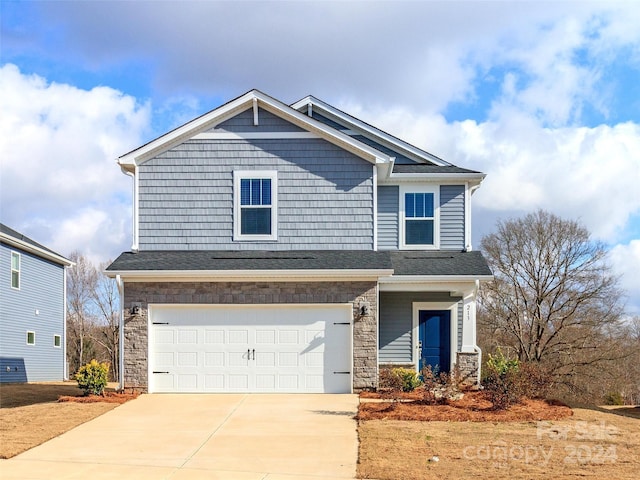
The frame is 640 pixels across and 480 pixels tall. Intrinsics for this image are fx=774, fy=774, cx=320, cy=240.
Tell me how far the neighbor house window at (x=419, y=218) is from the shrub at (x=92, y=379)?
27.7ft

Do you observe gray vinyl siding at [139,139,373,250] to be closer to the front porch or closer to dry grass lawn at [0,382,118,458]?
the front porch

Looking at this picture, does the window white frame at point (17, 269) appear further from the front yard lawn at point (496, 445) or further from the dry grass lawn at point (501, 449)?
the dry grass lawn at point (501, 449)

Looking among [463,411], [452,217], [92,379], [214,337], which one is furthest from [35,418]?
[452,217]

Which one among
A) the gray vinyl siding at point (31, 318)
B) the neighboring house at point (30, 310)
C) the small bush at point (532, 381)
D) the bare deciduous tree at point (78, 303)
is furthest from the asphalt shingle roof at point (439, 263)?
the bare deciduous tree at point (78, 303)

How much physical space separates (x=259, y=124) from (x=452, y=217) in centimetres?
587

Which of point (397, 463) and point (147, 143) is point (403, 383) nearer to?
point (397, 463)

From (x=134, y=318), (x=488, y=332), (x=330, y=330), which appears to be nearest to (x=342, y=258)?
(x=330, y=330)

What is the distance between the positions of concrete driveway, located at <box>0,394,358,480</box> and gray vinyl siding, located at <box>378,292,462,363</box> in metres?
4.02

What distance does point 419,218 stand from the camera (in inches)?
828

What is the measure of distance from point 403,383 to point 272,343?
3.18 m

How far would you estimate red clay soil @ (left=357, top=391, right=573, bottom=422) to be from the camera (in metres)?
14.1

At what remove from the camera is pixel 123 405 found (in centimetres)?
1631

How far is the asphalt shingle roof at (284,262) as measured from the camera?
17.8 meters

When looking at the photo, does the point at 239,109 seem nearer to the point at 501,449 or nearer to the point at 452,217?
the point at 452,217
